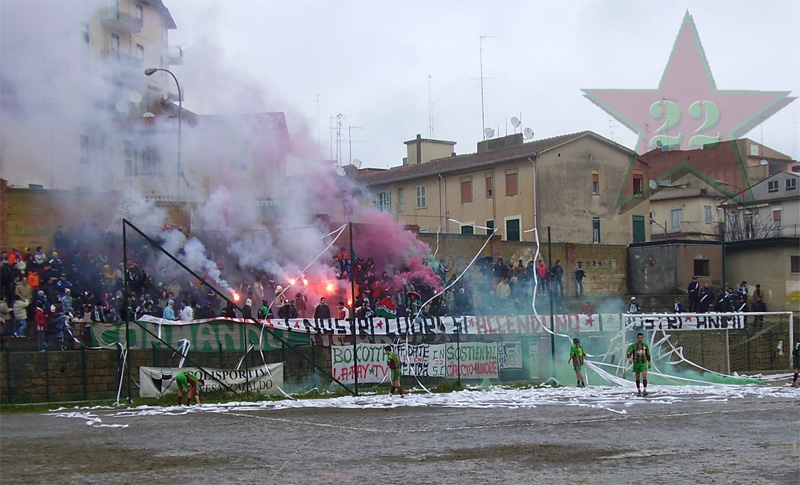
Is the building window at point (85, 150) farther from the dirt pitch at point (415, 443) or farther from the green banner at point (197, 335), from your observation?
the dirt pitch at point (415, 443)

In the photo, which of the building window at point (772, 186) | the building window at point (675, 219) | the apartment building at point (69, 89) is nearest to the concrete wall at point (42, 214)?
the apartment building at point (69, 89)

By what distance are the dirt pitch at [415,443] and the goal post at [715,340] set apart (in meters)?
5.17

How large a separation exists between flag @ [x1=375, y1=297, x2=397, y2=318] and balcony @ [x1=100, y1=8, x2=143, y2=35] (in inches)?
523

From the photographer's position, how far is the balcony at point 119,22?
29984 millimetres

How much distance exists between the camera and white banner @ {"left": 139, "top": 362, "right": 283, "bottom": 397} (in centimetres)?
2223

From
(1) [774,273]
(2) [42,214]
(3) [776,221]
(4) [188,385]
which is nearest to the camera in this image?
(4) [188,385]

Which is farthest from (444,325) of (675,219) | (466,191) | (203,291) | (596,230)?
(675,219)

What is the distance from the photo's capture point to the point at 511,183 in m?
47.4

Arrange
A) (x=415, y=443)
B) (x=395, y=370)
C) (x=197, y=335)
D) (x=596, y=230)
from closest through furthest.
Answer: (x=415, y=443), (x=197, y=335), (x=395, y=370), (x=596, y=230)

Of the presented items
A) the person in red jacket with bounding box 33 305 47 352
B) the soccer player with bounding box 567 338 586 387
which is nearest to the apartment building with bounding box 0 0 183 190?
the person in red jacket with bounding box 33 305 47 352

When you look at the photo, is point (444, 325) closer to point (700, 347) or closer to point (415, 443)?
point (700, 347)

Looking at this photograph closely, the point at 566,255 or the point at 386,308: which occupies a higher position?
the point at 566,255

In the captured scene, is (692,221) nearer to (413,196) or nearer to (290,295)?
(413,196)

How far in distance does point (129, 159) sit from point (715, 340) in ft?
73.8
